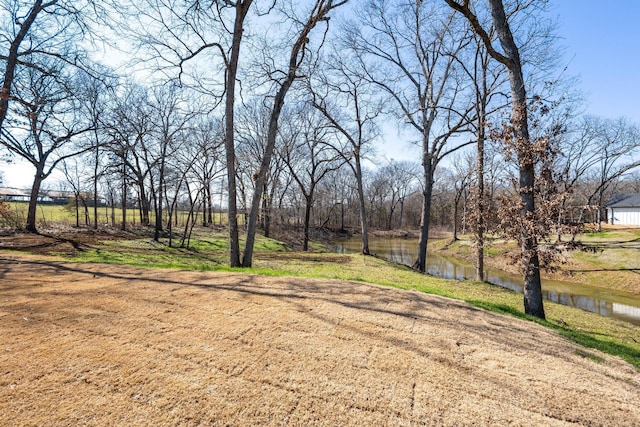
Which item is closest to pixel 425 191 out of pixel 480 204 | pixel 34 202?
pixel 480 204

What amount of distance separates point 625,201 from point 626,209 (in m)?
1.25

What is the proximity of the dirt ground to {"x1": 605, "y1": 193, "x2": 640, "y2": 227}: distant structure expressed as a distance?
140 ft

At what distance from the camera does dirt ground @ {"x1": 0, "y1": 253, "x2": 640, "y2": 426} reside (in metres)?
1.93

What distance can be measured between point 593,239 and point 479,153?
19308 mm

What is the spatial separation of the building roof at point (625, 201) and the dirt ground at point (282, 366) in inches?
1696

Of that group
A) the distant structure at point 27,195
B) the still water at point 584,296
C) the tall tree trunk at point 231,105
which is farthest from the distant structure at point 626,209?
the distant structure at point 27,195

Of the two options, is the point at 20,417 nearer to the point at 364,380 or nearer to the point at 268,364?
the point at 268,364

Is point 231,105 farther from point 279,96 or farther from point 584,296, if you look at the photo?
point 584,296

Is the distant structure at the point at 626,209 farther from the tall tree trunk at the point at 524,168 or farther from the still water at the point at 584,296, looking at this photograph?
the tall tree trunk at the point at 524,168

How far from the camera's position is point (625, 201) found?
34188mm

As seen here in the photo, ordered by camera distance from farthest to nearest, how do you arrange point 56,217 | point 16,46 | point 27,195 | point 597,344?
point 56,217, point 27,195, point 16,46, point 597,344

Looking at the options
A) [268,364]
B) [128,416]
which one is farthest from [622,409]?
[128,416]

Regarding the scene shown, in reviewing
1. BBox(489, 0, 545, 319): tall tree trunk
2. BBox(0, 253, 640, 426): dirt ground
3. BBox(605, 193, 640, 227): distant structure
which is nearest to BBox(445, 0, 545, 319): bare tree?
BBox(489, 0, 545, 319): tall tree trunk

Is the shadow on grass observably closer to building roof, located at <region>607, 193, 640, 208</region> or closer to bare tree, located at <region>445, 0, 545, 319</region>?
bare tree, located at <region>445, 0, 545, 319</region>
